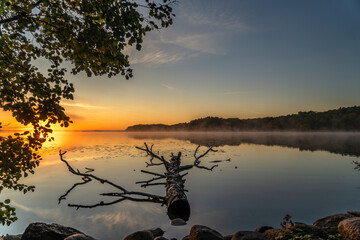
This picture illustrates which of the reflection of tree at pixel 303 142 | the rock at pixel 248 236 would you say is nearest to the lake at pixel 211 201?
the rock at pixel 248 236

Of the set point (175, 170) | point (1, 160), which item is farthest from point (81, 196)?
point (1, 160)

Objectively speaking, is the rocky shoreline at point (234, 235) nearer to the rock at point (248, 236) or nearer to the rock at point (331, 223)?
the rock at point (248, 236)

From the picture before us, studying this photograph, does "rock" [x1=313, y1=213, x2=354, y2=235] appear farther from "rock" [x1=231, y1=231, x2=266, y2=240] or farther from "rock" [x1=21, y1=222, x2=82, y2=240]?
"rock" [x1=21, y1=222, x2=82, y2=240]

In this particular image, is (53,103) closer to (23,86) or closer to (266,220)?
(23,86)

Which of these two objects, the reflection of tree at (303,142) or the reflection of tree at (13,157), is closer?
the reflection of tree at (13,157)

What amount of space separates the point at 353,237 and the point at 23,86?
9148 mm

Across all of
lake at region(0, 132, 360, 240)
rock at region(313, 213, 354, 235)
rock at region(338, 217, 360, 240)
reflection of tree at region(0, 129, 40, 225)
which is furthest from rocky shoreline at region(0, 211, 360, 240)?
lake at region(0, 132, 360, 240)

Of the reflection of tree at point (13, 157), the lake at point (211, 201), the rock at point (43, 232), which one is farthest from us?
the lake at point (211, 201)

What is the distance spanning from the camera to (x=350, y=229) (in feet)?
18.4

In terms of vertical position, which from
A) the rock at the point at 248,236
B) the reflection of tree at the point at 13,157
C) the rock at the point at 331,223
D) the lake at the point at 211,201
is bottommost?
the lake at the point at 211,201

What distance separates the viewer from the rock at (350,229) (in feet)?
17.6

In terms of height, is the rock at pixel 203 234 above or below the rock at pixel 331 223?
above

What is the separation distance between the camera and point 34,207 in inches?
400

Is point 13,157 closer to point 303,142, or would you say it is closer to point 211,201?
point 211,201
